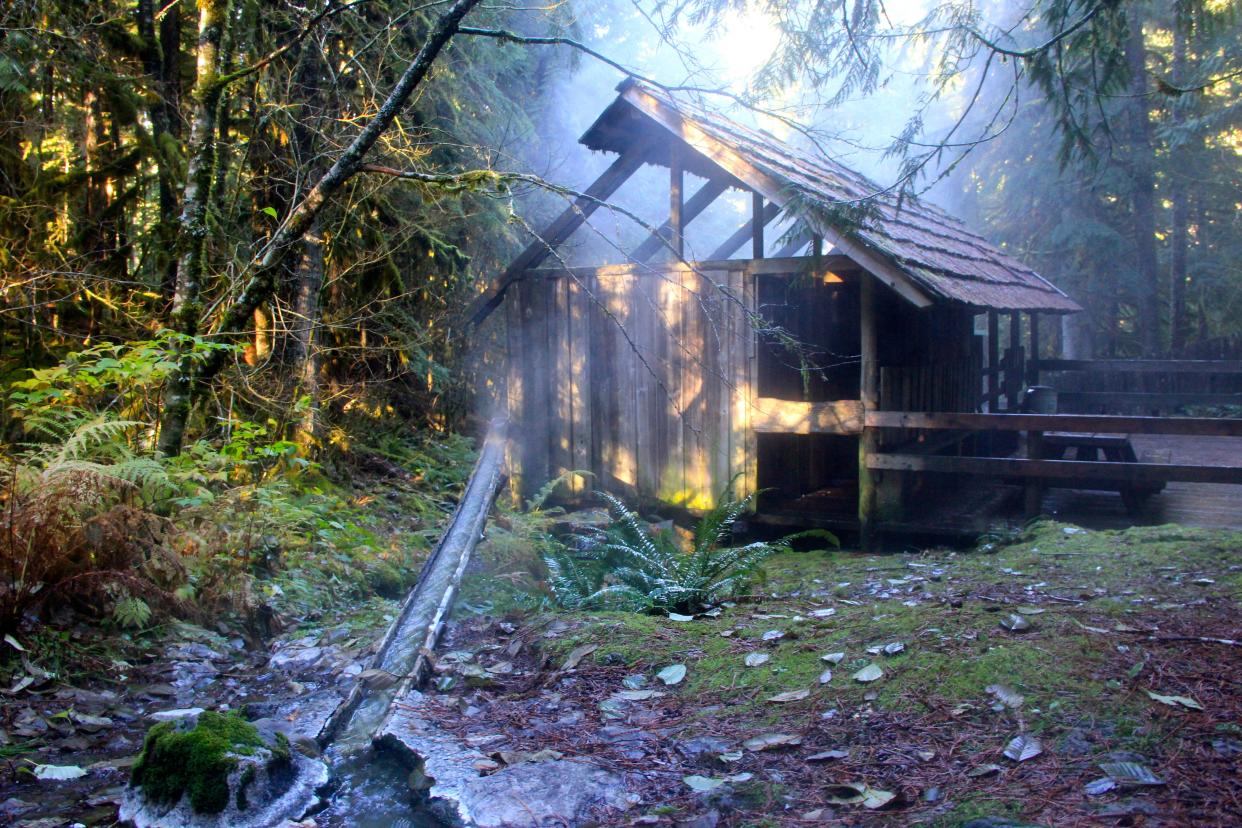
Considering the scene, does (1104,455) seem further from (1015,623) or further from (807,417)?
(1015,623)

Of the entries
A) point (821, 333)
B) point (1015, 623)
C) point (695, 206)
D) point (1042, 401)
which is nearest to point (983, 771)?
point (1015, 623)

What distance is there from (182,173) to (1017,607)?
7.69 m

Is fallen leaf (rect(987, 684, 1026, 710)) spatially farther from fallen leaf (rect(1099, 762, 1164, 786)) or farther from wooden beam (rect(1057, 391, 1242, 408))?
wooden beam (rect(1057, 391, 1242, 408))

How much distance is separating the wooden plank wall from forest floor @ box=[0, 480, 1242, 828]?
3230mm

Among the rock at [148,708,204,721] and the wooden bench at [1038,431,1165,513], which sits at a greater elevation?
the wooden bench at [1038,431,1165,513]

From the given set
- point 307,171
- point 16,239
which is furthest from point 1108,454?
point 16,239

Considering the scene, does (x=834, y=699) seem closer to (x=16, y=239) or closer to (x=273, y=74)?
(x=16, y=239)

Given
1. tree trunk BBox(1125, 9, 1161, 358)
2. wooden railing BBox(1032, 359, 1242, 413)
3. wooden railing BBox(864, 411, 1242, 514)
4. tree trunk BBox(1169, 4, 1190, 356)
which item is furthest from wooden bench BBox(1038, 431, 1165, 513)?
tree trunk BBox(1169, 4, 1190, 356)

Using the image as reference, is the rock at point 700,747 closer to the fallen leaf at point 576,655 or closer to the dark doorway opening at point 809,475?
the fallen leaf at point 576,655

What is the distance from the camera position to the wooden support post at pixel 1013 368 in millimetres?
14688

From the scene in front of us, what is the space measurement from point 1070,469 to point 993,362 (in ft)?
20.5

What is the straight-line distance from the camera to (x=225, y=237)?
7.61 metres

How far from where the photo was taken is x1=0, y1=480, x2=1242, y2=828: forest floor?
286cm

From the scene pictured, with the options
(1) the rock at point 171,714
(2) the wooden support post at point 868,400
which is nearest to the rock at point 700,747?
(1) the rock at point 171,714
